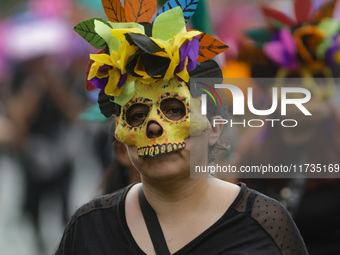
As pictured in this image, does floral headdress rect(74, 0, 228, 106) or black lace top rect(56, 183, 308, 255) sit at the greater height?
floral headdress rect(74, 0, 228, 106)

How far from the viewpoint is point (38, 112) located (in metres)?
6.99

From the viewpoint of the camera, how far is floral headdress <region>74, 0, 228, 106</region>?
3.23 m

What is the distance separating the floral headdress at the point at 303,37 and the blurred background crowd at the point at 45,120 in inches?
33.4

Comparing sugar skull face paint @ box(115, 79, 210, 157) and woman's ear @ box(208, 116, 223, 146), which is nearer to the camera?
sugar skull face paint @ box(115, 79, 210, 157)

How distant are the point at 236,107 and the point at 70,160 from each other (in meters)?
3.15

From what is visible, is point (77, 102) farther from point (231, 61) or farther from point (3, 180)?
point (231, 61)

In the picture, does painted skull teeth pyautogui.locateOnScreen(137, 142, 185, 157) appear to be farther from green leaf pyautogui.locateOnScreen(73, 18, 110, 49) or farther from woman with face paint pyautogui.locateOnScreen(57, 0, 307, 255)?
green leaf pyautogui.locateOnScreen(73, 18, 110, 49)

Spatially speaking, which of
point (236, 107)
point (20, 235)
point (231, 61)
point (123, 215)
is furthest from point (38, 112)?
point (123, 215)

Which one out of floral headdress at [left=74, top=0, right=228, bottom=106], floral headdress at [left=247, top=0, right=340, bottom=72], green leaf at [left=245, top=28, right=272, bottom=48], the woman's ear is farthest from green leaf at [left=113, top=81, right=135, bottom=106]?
green leaf at [left=245, top=28, right=272, bottom=48]

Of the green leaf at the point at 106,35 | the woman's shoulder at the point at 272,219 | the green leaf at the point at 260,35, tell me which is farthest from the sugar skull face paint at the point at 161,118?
the green leaf at the point at 260,35

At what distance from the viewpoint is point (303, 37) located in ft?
18.3

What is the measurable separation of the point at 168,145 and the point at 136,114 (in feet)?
0.76

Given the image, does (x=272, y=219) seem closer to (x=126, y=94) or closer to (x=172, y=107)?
(x=172, y=107)

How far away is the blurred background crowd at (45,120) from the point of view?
22.7 ft
